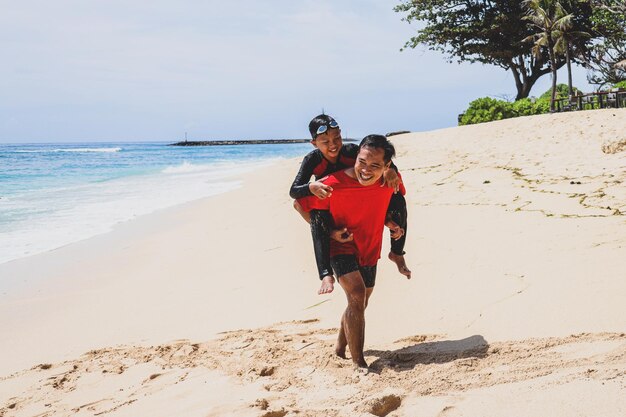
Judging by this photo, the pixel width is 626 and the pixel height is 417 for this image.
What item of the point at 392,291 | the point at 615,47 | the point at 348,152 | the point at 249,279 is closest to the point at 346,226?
the point at 348,152

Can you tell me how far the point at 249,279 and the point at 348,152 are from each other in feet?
8.57

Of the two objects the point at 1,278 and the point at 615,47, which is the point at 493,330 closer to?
the point at 1,278

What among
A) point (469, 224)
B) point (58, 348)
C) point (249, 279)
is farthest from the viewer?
point (469, 224)

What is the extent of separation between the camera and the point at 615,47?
34000mm

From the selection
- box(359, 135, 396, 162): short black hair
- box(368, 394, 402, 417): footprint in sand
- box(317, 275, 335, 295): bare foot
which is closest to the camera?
box(368, 394, 402, 417): footprint in sand

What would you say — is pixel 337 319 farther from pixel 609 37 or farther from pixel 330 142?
pixel 609 37

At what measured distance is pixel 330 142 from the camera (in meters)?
3.42

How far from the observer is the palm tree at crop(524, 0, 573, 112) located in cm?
3131

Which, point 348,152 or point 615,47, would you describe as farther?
point 615,47

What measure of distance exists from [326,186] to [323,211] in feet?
0.72

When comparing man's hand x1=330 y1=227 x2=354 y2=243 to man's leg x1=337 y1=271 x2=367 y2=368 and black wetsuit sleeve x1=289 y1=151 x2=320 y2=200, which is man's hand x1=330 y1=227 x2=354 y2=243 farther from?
black wetsuit sleeve x1=289 y1=151 x2=320 y2=200

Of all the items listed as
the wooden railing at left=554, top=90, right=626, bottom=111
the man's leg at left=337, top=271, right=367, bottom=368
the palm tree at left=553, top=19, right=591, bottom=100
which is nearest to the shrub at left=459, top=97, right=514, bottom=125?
the wooden railing at left=554, top=90, right=626, bottom=111

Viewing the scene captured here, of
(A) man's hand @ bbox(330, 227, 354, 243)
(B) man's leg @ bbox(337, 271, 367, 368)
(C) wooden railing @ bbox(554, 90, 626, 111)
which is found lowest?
(B) man's leg @ bbox(337, 271, 367, 368)

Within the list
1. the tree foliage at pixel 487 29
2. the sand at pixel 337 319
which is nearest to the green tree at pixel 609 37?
the tree foliage at pixel 487 29
